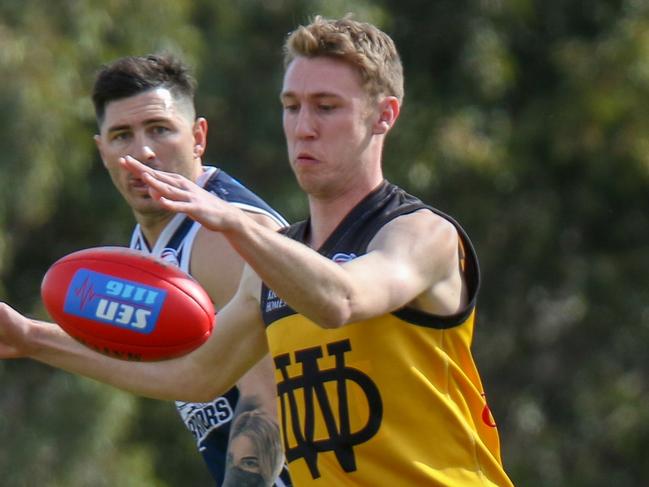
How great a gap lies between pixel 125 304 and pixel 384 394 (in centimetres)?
73

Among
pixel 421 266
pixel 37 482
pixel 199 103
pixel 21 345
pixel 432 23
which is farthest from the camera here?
pixel 432 23

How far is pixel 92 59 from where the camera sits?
39.5 feet

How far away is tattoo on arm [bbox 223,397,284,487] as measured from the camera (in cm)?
569

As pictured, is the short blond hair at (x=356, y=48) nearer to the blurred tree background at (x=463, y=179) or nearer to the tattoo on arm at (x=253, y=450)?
the tattoo on arm at (x=253, y=450)

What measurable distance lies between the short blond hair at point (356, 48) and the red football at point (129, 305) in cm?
69

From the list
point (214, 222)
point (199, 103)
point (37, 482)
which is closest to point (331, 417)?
point (214, 222)

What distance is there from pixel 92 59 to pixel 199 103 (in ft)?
5.44

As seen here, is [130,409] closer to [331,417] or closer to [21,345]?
[21,345]

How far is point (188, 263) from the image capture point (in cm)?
604

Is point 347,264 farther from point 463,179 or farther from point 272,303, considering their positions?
point 463,179

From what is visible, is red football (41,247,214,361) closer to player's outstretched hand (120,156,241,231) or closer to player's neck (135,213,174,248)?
player's outstretched hand (120,156,241,231)

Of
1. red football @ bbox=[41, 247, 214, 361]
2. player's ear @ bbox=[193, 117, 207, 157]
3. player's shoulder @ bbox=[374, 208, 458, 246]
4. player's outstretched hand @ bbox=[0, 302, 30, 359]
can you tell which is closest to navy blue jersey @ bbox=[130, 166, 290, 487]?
player's ear @ bbox=[193, 117, 207, 157]

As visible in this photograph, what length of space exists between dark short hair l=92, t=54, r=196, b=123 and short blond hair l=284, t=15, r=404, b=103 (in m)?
1.54

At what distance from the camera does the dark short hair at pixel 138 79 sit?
6.41 meters
